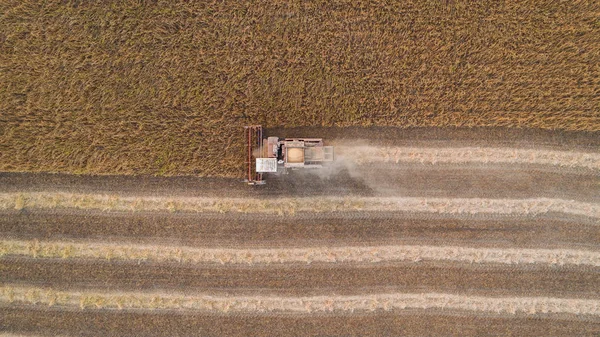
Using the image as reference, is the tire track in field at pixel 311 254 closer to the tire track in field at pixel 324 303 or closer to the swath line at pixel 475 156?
the tire track in field at pixel 324 303

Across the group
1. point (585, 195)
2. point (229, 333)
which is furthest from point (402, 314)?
point (585, 195)

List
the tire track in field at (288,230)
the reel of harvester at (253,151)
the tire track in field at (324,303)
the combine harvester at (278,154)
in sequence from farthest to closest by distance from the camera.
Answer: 1. the tire track in field at (288,230)
2. the tire track in field at (324,303)
3. the reel of harvester at (253,151)
4. the combine harvester at (278,154)

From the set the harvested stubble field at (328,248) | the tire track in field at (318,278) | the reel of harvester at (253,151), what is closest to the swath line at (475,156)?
the harvested stubble field at (328,248)

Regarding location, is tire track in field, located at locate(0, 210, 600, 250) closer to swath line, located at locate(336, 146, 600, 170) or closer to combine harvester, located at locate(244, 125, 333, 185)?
combine harvester, located at locate(244, 125, 333, 185)

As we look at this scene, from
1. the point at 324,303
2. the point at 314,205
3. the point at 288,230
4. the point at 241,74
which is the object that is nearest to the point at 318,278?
the point at 324,303

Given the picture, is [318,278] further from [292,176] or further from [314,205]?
[292,176]

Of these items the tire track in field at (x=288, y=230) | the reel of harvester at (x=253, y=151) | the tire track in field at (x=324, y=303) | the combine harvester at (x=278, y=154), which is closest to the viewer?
the combine harvester at (x=278, y=154)

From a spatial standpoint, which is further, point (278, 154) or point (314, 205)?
point (314, 205)

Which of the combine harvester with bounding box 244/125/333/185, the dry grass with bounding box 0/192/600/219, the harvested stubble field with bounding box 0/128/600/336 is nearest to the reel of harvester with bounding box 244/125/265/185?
the combine harvester with bounding box 244/125/333/185
